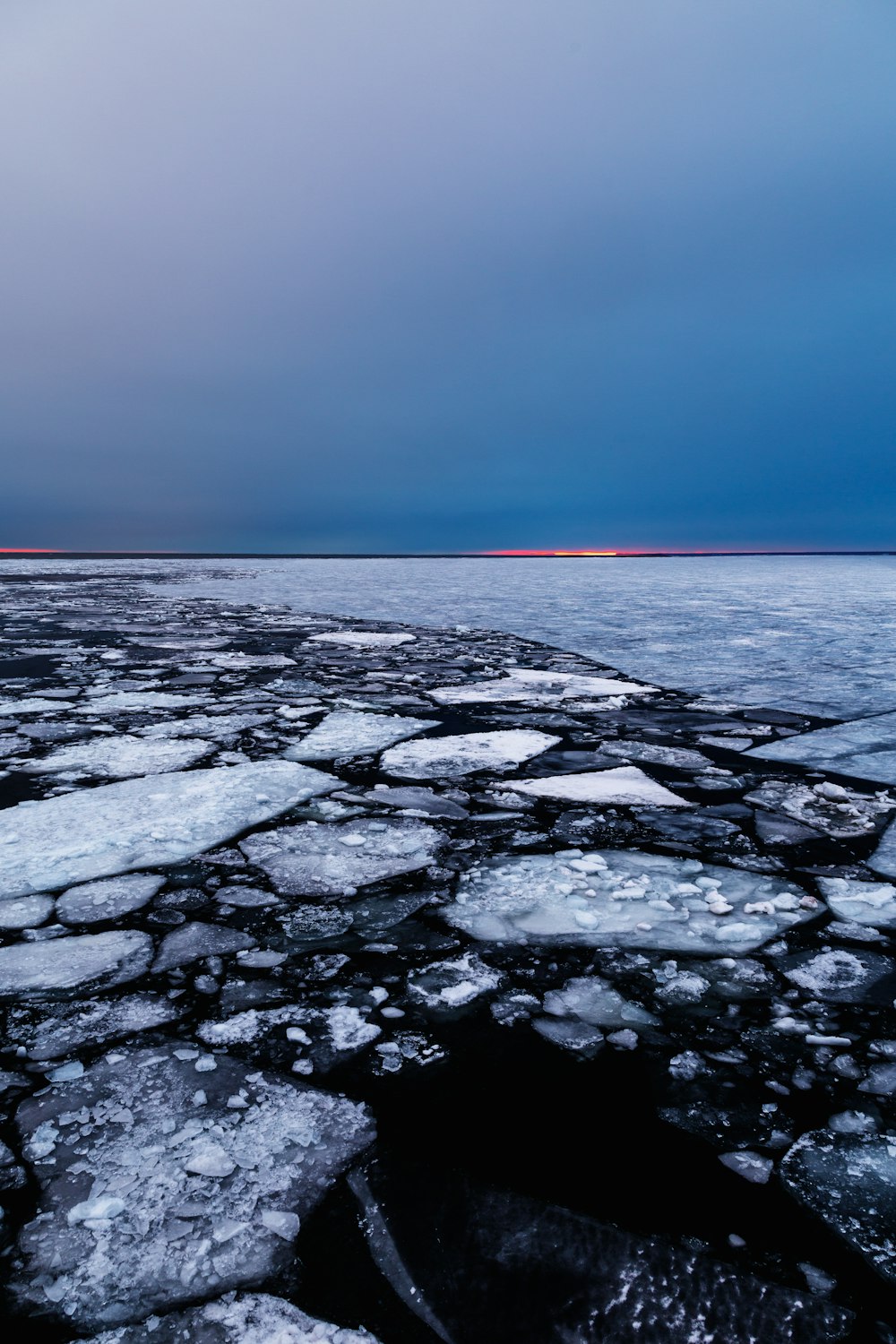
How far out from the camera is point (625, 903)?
1.30 metres

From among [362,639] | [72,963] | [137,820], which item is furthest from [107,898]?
[362,639]

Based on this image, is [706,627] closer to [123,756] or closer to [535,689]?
[535,689]

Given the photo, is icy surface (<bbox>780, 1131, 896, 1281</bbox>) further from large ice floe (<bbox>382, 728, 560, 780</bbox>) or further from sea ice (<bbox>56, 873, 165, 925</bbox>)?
large ice floe (<bbox>382, 728, 560, 780</bbox>)

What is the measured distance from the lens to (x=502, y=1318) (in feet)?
1.99

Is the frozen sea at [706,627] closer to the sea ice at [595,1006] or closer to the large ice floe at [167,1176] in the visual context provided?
the sea ice at [595,1006]

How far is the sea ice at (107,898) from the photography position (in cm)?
124

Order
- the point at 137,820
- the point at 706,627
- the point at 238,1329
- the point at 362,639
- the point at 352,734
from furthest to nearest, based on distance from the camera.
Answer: the point at 706,627 → the point at 362,639 → the point at 352,734 → the point at 137,820 → the point at 238,1329

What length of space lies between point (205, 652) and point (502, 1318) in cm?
413

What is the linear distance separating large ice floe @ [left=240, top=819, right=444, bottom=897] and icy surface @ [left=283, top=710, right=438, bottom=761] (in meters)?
0.58

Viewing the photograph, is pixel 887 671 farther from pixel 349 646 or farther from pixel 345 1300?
pixel 345 1300

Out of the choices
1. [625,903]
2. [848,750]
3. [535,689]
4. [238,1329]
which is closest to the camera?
[238,1329]

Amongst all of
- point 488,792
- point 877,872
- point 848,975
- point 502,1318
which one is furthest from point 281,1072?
point 877,872

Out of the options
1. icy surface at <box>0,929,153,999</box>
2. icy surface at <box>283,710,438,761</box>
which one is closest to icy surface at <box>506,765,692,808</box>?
icy surface at <box>283,710,438,761</box>

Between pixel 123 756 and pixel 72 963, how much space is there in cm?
116
